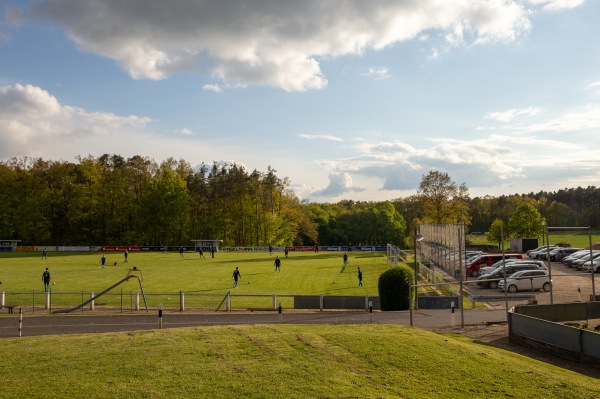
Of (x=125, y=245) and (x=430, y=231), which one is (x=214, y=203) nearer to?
(x=125, y=245)

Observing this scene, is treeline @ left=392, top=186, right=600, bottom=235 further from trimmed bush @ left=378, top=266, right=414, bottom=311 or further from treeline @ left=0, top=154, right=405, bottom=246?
trimmed bush @ left=378, top=266, right=414, bottom=311

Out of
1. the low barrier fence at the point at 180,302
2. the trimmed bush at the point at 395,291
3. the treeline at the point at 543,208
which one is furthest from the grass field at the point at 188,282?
the treeline at the point at 543,208

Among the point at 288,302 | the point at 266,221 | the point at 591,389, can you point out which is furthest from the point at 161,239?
the point at 591,389

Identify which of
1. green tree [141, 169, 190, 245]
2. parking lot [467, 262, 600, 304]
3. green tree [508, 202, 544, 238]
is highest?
green tree [141, 169, 190, 245]

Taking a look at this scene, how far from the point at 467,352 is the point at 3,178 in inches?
4334

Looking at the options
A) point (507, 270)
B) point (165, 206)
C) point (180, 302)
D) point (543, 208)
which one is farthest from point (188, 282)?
point (543, 208)

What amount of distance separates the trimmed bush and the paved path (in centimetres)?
128

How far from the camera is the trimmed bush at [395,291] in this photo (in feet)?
90.6

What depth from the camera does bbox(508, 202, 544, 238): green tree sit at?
288 feet

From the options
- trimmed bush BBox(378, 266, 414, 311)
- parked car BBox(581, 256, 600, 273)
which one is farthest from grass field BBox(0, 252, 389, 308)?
parked car BBox(581, 256, 600, 273)

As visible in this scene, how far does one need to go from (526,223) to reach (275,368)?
86.1 metres

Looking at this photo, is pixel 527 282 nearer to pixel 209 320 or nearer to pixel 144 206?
pixel 209 320

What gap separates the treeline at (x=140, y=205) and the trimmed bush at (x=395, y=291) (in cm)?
7805

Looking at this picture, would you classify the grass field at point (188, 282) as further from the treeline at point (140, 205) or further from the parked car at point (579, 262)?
the treeline at point (140, 205)
